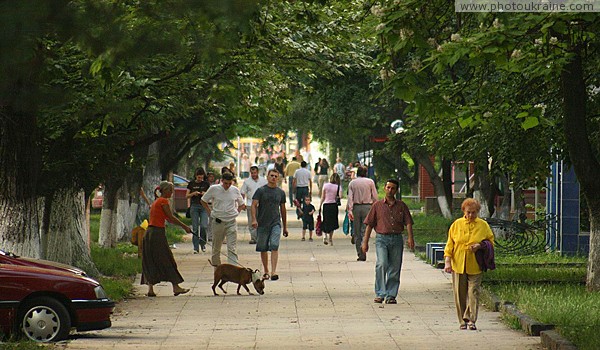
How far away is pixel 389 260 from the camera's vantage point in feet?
56.6

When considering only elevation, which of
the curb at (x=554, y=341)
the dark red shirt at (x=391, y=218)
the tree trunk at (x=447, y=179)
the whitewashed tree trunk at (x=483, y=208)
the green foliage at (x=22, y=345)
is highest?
the tree trunk at (x=447, y=179)

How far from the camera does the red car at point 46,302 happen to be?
12812 millimetres

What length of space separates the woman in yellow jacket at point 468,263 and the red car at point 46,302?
150 inches

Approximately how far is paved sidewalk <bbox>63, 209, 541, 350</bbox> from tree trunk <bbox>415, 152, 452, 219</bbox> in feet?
43.6

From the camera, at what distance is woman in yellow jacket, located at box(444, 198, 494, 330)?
14273 mm

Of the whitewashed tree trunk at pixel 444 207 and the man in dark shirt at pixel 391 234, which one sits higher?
the whitewashed tree trunk at pixel 444 207

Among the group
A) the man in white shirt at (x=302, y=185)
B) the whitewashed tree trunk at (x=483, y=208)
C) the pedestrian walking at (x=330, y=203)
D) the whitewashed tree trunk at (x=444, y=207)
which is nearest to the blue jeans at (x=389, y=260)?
the pedestrian walking at (x=330, y=203)

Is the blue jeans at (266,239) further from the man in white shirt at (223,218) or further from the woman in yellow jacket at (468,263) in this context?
the woman in yellow jacket at (468,263)

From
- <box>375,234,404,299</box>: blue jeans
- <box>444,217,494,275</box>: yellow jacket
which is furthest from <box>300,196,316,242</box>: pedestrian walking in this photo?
<box>444,217,494,275</box>: yellow jacket

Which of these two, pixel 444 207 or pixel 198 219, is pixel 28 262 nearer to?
pixel 198 219

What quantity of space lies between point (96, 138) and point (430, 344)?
8.16 m

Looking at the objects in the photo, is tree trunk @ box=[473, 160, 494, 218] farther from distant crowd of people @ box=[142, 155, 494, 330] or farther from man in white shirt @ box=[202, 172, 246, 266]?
man in white shirt @ box=[202, 172, 246, 266]

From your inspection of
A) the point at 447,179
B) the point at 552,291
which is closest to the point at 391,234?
the point at 552,291

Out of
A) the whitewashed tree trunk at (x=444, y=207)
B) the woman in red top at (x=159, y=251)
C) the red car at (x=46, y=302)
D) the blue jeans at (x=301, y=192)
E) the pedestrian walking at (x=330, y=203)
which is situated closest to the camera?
the red car at (x=46, y=302)
